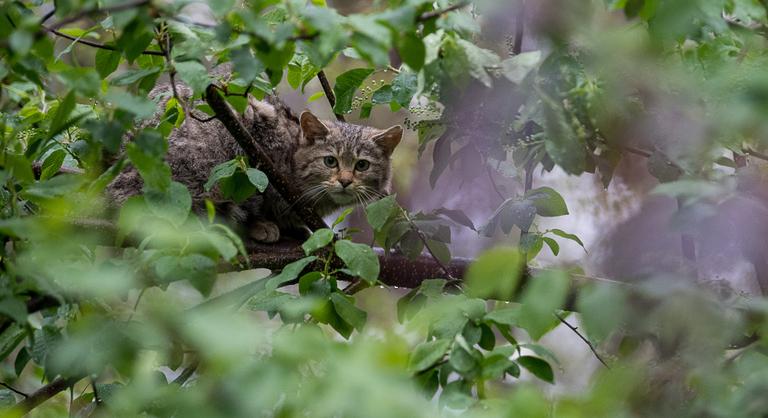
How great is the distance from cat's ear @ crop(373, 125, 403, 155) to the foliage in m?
1.58

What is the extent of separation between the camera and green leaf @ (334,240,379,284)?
1.98 meters

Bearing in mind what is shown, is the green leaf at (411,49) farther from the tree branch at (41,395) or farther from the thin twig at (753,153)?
the tree branch at (41,395)

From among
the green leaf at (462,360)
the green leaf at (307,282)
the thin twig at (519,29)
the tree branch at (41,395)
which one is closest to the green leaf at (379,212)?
the green leaf at (307,282)

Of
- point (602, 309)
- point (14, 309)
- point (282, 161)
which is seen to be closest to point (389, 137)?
point (282, 161)

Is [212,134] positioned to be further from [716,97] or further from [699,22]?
[716,97]

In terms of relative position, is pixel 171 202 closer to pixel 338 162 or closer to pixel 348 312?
pixel 348 312

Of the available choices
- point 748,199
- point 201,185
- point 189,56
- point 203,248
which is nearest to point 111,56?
point 189,56

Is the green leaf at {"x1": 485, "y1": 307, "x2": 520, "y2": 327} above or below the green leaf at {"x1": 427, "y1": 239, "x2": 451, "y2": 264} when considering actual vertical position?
above

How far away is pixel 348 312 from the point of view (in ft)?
6.61

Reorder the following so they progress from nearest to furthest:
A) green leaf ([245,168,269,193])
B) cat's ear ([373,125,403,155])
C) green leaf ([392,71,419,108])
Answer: green leaf ([245,168,269,193]) → green leaf ([392,71,419,108]) → cat's ear ([373,125,403,155])

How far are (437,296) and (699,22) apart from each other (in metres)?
0.90

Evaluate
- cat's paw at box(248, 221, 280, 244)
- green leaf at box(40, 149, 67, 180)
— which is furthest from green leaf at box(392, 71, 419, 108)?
cat's paw at box(248, 221, 280, 244)

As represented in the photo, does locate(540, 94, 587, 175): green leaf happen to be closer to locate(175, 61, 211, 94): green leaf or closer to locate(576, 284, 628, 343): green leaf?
locate(576, 284, 628, 343): green leaf

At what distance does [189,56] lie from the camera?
1.76 meters
